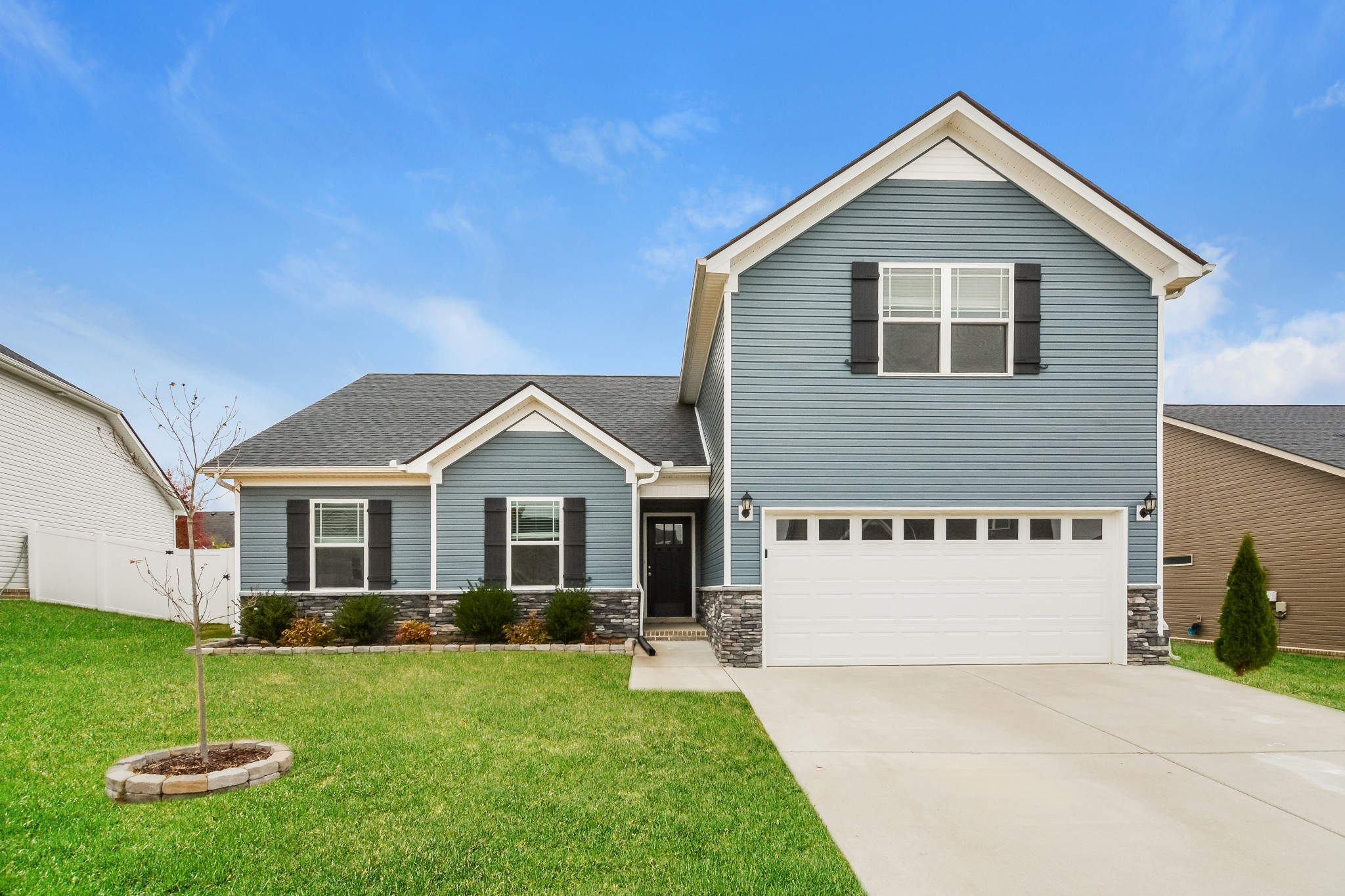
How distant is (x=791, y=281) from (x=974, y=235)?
2697 millimetres

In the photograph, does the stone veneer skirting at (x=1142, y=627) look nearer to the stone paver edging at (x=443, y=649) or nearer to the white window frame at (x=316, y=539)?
the stone paver edging at (x=443, y=649)

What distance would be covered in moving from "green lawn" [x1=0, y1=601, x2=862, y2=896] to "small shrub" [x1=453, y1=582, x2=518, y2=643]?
275cm

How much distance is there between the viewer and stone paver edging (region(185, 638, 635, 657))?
10305 millimetres

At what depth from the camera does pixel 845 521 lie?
9742 mm

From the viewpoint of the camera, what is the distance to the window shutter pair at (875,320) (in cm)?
966

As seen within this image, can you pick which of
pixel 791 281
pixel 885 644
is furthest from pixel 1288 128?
pixel 885 644

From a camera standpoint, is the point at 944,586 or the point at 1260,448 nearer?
the point at 944,586

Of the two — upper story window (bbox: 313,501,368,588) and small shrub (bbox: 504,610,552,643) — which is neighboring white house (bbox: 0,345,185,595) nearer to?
upper story window (bbox: 313,501,368,588)

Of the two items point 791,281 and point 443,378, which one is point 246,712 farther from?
point 443,378

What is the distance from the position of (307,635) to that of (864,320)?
9.68 meters

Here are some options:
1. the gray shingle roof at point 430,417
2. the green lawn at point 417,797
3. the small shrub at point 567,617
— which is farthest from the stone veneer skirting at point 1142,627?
the small shrub at point 567,617

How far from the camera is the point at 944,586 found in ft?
31.8

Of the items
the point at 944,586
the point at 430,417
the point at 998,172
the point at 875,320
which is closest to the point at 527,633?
the point at 430,417

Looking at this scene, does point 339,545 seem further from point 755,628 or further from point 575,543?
point 755,628
